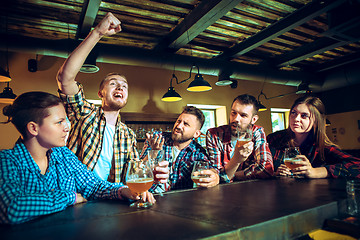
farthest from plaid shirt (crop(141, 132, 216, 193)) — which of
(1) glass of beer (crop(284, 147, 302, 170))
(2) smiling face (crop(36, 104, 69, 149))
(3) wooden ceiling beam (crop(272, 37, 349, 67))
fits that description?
(3) wooden ceiling beam (crop(272, 37, 349, 67))

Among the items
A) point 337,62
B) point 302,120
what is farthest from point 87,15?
point 337,62

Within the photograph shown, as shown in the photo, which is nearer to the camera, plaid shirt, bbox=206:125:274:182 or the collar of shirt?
the collar of shirt

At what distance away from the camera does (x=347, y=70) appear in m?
6.24

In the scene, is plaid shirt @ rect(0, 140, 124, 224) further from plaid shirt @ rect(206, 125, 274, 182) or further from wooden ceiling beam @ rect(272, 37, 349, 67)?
wooden ceiling beam @ rect(272, 37, 349, 67)

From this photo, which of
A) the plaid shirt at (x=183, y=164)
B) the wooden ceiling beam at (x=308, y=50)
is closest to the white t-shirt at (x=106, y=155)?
the plaid shirt at (x=183, y=164)

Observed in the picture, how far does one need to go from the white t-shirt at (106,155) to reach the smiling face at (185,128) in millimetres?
575

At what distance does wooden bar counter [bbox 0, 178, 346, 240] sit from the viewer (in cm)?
73

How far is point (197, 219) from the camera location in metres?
0.83

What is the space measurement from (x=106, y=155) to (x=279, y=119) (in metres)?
7.77

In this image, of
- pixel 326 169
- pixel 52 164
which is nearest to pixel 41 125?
pixel 52 164

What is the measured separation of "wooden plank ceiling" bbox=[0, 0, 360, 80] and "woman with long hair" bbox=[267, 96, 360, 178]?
75.6 inches

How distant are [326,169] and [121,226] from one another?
62.4 inches

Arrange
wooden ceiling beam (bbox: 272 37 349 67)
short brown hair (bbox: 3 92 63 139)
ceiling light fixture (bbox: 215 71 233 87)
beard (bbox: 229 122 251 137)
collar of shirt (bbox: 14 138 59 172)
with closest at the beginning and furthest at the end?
collar of shirt (bbox: 14 138 59 172) < short brown hair (bbox: 3 92 63 139) < beard (bbox: 229 122 251 137) < ceiling light fixture (bbox: 215 71 233 87) < wooden ceiling beam (bbox: 272 37 349 67)

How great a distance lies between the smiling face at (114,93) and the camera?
7.05ft
